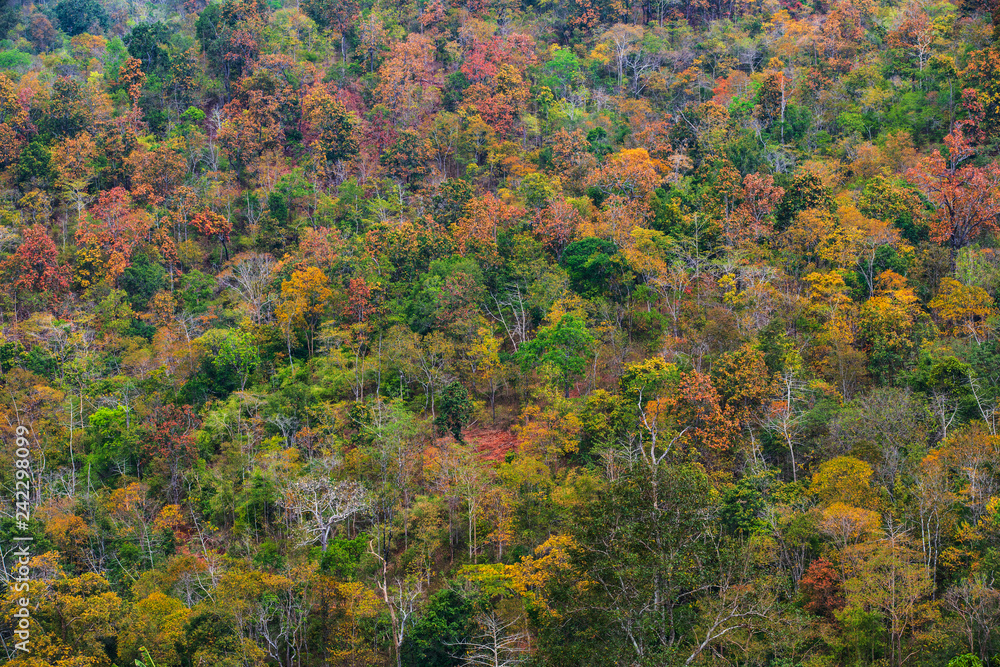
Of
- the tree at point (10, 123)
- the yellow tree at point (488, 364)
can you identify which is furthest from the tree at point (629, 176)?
the tree at point (10, 123)

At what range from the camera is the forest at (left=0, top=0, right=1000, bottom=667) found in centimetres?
2269

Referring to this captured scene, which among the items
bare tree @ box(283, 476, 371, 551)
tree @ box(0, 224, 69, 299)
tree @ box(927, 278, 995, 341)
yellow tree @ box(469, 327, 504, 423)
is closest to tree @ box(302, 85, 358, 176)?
tree @ box(0, 224, 69, 299)

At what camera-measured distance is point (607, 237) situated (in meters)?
37.7

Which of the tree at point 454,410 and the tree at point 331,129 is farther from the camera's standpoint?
the tree at point 331,129

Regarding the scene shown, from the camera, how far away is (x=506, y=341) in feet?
121

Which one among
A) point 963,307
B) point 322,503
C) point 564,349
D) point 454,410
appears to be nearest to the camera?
point 322,503

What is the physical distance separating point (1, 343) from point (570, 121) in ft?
99.3

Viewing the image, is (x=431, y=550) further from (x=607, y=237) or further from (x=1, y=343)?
(x=1, y=343)

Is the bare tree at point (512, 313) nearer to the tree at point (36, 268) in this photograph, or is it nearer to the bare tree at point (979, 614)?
the bare tree at point (979, 614)

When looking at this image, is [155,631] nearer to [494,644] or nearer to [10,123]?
[494,644]

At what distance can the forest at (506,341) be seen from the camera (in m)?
22.7

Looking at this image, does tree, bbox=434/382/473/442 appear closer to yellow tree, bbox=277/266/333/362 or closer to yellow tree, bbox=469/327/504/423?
yellow tree, bbox=469/327/504/423

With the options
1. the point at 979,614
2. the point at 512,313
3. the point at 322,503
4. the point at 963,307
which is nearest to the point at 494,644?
the point at 322,503

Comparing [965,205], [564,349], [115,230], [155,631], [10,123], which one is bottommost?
[155,631]
